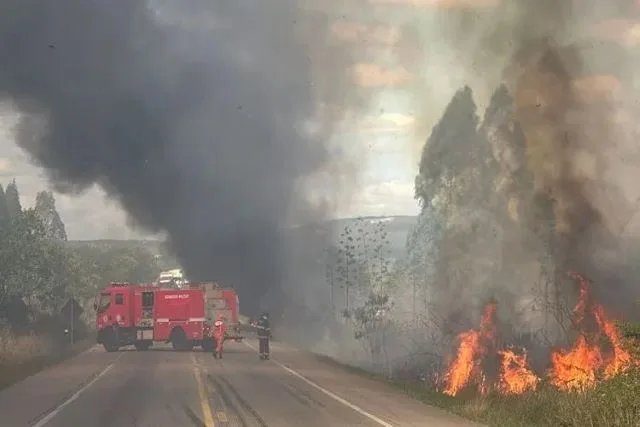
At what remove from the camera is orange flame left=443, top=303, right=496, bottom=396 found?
23.7 meters

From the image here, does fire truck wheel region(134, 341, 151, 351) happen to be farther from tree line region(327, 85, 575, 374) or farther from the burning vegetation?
the burning vegetation

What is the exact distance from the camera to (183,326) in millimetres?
40906

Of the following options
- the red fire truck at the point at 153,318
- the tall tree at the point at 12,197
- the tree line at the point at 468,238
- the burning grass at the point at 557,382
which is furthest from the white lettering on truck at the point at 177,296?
the tall tree at the point at 12,197

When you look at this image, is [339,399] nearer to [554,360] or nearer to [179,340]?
[554,360]

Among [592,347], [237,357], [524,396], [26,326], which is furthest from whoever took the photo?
[26,326]

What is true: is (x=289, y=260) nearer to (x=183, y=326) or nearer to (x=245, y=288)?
(x=245, y=288)

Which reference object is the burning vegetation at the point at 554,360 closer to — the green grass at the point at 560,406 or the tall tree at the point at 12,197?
the green grass at the point at 560,406

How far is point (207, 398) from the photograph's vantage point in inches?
773

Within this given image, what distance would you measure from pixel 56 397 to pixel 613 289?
22480 millimetres

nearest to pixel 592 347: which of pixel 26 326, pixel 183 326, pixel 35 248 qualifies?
pixel 183 326

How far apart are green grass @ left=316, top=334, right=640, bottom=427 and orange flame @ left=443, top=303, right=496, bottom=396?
3.28 metres

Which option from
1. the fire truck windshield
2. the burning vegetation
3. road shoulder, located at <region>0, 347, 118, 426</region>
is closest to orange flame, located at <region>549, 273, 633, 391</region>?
the burning vegetation

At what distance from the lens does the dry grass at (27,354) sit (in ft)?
91.1

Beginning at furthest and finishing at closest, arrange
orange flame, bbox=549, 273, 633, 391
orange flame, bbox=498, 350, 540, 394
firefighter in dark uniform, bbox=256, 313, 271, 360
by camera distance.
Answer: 1. firefighter in dark uniform, bbox=256, 313, 271, 360
2. orange flame, bbox=498, 350, 540, 394
3. orange flame, bbox=549, 273, 633, 391
